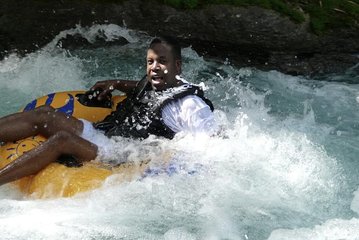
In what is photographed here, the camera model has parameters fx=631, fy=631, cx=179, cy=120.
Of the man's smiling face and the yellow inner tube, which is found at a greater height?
Result: the man's smiling face

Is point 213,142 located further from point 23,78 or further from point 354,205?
point 23,78

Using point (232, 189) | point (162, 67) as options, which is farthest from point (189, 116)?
point (232, 189)

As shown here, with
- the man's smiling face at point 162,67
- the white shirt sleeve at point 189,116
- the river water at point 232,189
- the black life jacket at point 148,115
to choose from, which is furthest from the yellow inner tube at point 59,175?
the man's smiling face at point 162,67

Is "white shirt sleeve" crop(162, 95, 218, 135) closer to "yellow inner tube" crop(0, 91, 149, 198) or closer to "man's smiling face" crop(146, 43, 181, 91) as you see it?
"man's smiling face" crop(146, 43, 181, 91)

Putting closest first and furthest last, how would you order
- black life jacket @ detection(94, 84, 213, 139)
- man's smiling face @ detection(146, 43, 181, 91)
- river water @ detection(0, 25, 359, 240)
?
river water @ detection(0, 25, 359, 240) → black life jacket @ detection(94, 84, 213, 139) → man's smiling face @ detection(146, 43, 181, 91)

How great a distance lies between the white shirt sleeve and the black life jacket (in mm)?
38

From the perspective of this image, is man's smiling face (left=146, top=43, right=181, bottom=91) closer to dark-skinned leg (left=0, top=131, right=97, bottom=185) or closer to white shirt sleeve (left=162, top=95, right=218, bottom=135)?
white shirt sleeve (left=162, top=95, right=218, bottom=135)

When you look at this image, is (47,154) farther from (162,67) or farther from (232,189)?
(232,189)

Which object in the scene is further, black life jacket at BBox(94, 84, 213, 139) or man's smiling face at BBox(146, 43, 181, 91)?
man's smiling face at BBox(146, 43, 181, 91)

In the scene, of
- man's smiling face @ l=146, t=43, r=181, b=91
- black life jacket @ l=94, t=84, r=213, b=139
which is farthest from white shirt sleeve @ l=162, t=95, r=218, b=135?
→ man's smiling face @ l=146, t=43, r=181, b=91

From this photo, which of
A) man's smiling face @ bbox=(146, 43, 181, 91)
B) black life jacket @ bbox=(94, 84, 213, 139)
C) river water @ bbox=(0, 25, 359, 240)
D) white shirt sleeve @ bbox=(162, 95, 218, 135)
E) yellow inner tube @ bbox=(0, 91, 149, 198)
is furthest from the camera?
man's smiling face @ bbox=(146, 43, 181, 91)

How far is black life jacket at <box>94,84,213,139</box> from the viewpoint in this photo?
4.80 metres

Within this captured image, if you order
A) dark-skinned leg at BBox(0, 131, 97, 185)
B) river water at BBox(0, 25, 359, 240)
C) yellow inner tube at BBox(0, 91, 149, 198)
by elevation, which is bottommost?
river water at BBox(0, 25, 359, 240)

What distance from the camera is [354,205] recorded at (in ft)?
15.7
